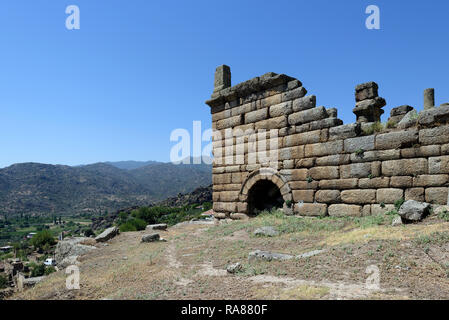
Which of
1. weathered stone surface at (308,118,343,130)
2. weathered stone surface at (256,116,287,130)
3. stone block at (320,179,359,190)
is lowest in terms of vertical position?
stone block at (320,179,359,190)

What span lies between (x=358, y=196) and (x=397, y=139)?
1780mm

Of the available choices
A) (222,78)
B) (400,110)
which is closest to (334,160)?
(400,110)

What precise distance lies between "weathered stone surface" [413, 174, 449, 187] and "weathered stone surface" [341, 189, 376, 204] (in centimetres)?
104

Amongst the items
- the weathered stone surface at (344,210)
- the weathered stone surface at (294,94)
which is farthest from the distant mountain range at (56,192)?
the weathered stone surface at (344,210)

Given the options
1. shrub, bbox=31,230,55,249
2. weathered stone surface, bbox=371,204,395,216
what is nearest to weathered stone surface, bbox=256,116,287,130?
weathered stone surface, bbox=371,204,395,216

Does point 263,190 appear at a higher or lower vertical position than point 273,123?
lower

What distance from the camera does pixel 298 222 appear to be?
8906mm

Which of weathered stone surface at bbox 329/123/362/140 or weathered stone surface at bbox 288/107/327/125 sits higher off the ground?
weathered stone surface at bbox 288/107/327/125

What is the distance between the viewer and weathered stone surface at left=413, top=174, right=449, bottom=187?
727 cm

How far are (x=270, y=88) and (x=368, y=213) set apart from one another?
16.5 feet

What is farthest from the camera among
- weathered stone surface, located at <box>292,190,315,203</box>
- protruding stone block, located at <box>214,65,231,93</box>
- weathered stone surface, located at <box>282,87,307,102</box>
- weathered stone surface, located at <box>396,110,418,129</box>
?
protruding stone block, located at <box>214,65,231,93</box>

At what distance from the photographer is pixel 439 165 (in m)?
7.36

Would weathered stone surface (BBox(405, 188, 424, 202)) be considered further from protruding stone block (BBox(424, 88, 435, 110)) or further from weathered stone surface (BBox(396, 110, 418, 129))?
protruding stone block (BBox(424, 88, 435, 110))

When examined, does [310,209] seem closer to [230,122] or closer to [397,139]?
[397,139]
